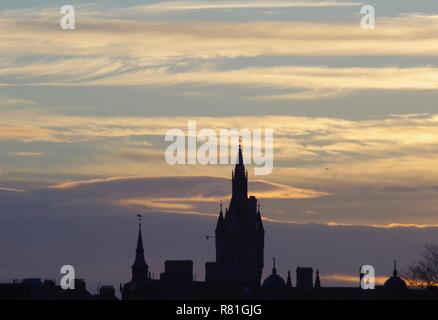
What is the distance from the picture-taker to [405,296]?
185m
